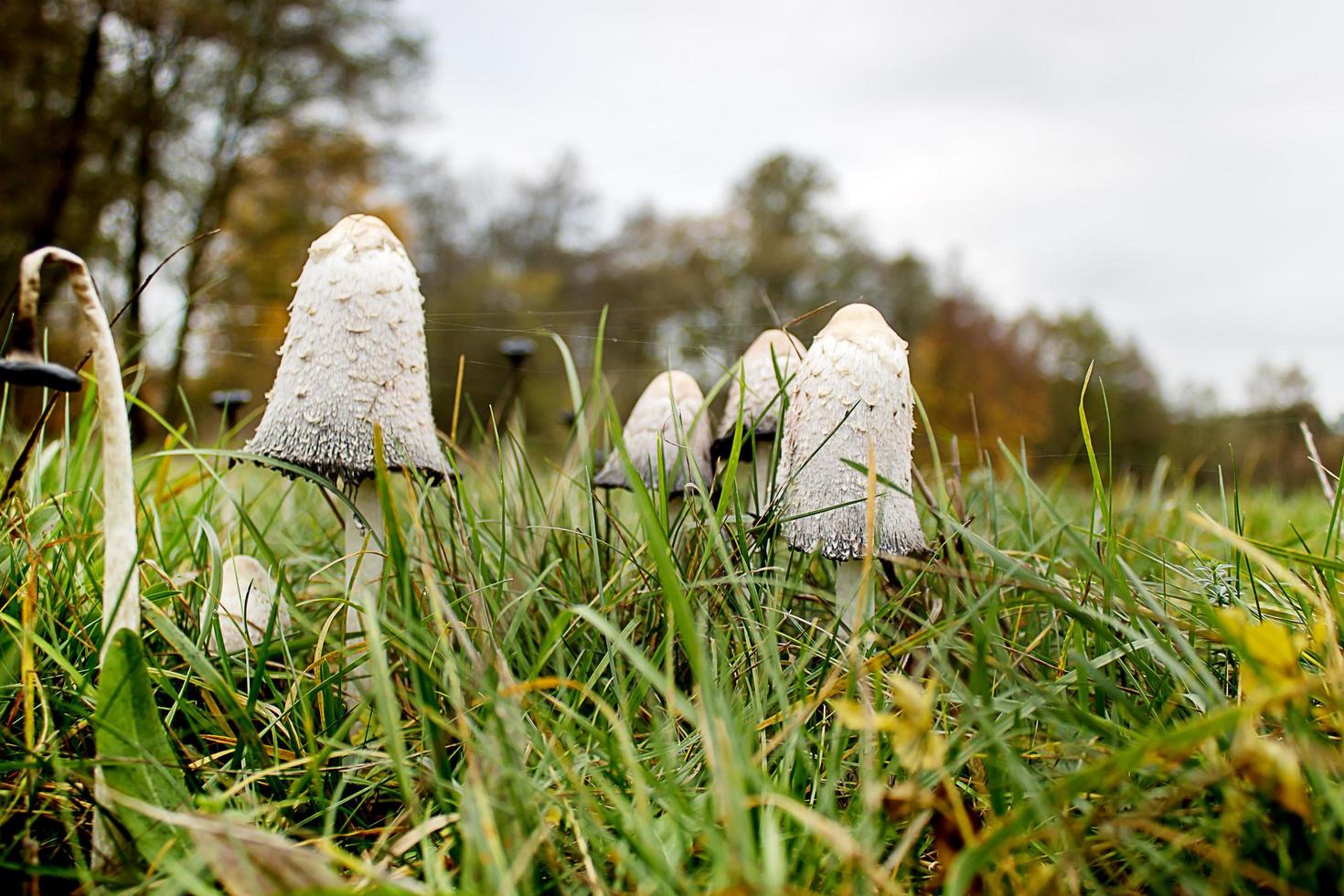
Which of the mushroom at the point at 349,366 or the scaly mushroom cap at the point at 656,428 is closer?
the mushroom at the point at 349,366

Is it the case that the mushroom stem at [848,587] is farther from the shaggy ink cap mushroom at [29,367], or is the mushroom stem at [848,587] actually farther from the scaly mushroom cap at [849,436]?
the shaggy ink cap mushroom at [29,367]

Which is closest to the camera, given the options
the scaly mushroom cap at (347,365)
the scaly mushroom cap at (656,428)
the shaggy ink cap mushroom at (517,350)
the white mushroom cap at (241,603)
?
the scaly mushroom cap at (347,365)

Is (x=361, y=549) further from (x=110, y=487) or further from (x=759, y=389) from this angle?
(x=759, y=389)

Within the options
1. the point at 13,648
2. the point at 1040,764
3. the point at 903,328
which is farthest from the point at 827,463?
the point at 903,328

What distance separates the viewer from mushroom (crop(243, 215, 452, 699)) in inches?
59.1

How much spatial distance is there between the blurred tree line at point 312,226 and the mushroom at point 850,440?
92cm

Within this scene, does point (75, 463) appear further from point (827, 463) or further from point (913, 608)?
point (913, 608)

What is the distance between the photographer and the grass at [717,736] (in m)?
0.86

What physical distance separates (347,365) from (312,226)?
12849 millimetres

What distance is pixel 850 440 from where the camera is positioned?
153cm

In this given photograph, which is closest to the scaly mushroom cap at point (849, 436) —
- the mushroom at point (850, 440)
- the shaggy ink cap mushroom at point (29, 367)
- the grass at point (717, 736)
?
the mushroom at point (850, 440)

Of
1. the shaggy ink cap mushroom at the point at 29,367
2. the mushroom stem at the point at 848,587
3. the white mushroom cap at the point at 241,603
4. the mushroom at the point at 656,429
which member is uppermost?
the shaggy ink cap mushroom at the point at 29,367

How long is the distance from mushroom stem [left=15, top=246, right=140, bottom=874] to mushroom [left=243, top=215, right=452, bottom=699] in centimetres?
45

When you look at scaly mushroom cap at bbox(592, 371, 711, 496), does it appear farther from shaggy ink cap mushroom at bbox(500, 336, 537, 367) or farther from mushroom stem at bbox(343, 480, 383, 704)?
mushroom stem at bbox(343, 480, 383, 704)
